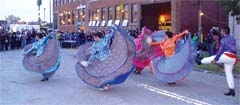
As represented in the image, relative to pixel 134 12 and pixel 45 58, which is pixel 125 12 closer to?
pixel 134 12

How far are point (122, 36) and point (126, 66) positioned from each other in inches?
29.6

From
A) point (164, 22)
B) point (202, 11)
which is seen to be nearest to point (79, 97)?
point (202, 11)

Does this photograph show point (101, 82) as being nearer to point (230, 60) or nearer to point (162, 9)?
point (230, 60)

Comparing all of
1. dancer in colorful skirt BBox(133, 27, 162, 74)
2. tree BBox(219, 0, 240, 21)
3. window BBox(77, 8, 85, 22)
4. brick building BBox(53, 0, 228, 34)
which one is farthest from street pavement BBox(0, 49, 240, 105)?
window BBox(77, 8, 85, 22)

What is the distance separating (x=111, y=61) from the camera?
10977mm

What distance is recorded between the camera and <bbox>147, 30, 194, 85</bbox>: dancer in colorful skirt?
1258 cm

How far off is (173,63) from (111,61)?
238cm

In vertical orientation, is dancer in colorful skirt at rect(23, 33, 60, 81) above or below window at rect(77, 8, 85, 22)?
below

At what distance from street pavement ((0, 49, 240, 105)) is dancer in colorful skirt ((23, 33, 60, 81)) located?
13.2 inches

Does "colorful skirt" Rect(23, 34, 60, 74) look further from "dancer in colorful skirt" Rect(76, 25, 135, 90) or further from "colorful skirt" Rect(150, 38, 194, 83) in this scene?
"colorful skirt" Rect(150, 38, 194, 83)

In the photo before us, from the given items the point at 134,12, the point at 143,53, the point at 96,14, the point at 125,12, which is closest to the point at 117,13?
the point at 125,12

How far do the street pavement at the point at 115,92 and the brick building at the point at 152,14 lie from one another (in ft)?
74.5

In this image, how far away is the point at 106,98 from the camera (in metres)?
10.1

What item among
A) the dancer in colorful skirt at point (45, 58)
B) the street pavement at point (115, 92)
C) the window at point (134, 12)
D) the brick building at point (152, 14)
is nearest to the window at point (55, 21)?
the brick building at point (152, 14)
